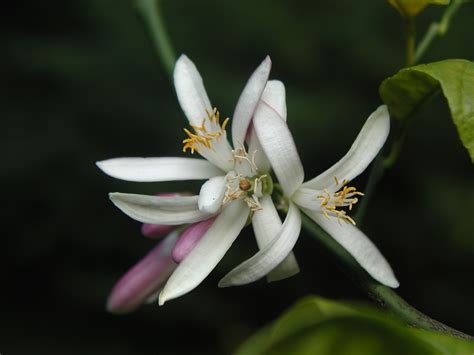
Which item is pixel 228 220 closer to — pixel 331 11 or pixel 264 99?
pixel 264 99

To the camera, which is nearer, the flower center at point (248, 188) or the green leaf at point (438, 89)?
the green leaf at point (438, 89)

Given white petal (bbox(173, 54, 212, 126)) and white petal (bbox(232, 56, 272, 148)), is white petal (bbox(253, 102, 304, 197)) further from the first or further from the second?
white petal (bbox(173, 54, 212, 126))

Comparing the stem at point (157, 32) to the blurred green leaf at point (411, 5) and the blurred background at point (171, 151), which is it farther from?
the blurred background at point (171, 151)

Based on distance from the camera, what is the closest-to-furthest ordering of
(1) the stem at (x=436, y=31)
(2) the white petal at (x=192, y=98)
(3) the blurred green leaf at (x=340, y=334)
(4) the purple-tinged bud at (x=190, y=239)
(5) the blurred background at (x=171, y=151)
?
(3) the blurred green leaf at (x=340, y=334) < (4) the purple-tinged bud at (x=190, y=239) < (2) the white petal at (x=192, y=98) < (1) the stem at (x=436, y=31) < (5) the blurred background at (x=171, y=151)

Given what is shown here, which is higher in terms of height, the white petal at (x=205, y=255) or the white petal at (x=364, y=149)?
the white petal at (x=364, y=149)

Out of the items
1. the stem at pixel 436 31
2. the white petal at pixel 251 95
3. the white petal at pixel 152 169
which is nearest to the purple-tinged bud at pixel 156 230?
the white petal at pixel 152 169

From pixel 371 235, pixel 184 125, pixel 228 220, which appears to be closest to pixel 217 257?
pixel 228 220

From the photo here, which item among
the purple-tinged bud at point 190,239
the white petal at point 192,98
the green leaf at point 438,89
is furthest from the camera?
the white petal at point 192,98

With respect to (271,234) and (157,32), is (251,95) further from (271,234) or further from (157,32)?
(157,32)
